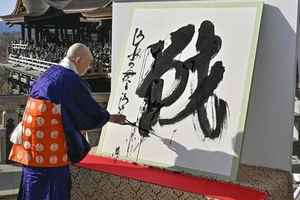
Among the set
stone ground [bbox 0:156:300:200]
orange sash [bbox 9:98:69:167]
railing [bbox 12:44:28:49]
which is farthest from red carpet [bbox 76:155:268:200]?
railing [bbox 12:44:28:49]

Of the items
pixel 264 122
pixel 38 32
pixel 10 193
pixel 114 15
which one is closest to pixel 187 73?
pixel 264 122

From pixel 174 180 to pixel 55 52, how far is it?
15177 millimetres

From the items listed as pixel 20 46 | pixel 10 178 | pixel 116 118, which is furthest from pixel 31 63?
pixel 116 118

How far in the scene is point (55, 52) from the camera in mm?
16422

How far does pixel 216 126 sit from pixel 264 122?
0.99 ft

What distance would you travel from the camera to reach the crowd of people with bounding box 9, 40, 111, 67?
44.2ft

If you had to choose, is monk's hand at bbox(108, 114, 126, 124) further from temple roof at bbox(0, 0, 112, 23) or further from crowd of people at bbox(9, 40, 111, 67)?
crowd of people at bbox(9, 40, 111, 67)

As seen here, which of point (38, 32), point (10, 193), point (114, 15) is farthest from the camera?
point (38, 32)

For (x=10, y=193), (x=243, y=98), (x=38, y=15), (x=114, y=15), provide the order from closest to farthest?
1. (x=243, y=98)
2. (x=114, y=15)
3. (x=10, y=193)
4. (x=38, y=15)

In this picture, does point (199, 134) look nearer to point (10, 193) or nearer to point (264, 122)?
point (264, 122)

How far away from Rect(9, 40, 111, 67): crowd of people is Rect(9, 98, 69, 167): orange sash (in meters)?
10.3

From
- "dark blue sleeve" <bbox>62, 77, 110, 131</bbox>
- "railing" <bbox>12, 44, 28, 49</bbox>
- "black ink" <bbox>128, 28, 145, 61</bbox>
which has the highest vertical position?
"railing" <bbox>12, 44, 28, 49</bbox>

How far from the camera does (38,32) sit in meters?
20.6

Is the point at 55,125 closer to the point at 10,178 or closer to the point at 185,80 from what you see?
the point at 185,80
